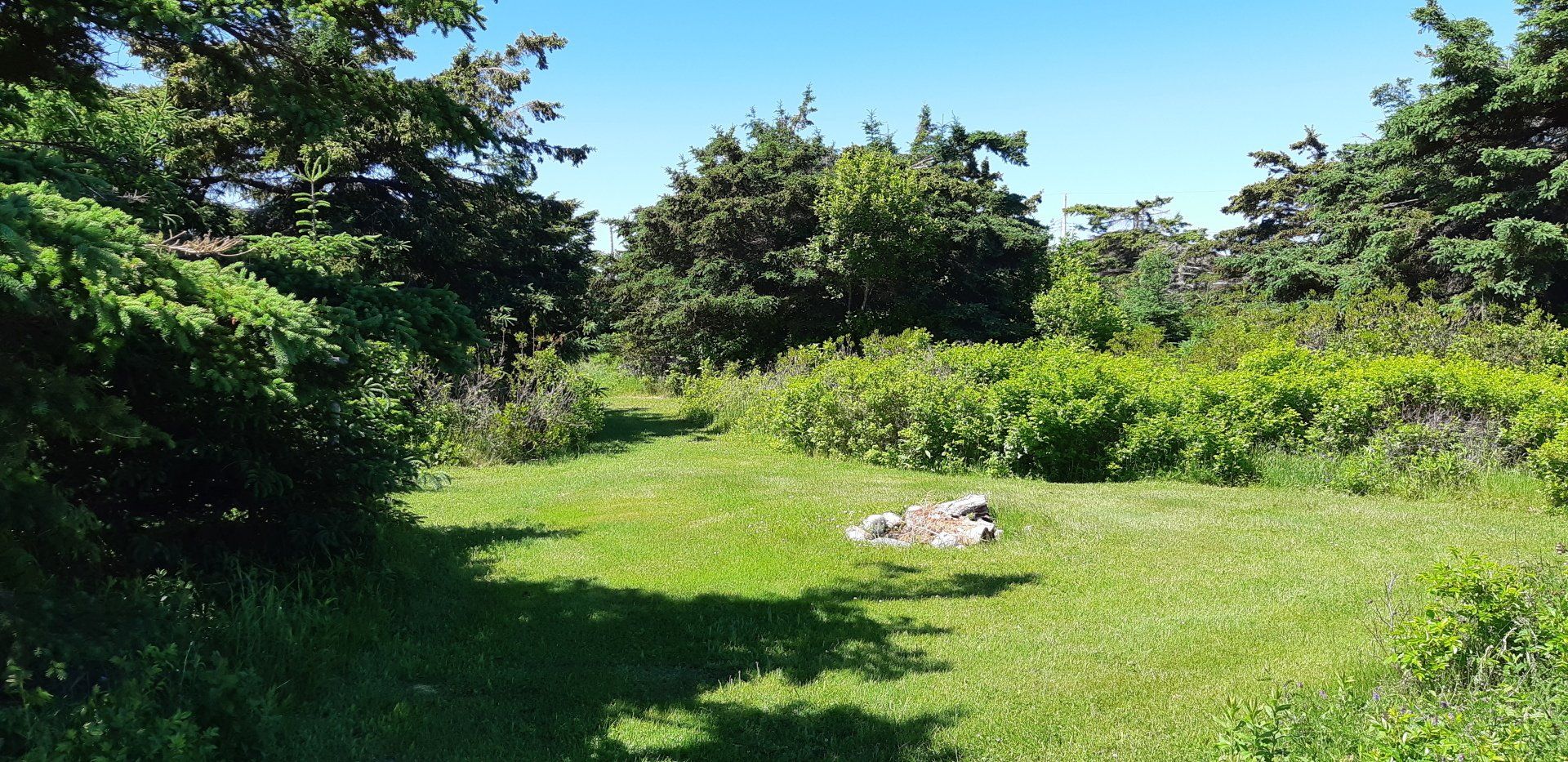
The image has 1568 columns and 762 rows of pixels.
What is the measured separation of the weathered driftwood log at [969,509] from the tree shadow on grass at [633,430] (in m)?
7.47

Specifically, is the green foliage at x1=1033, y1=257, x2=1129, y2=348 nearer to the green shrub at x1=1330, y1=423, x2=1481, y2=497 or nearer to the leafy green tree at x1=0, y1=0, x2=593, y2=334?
the leafy green tree at x1=0, y1=0, x2=593, y2=334

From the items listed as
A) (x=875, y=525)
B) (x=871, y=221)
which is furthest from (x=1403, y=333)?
(x=875, y=525)

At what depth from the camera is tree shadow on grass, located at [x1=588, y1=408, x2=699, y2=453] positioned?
49.0ft

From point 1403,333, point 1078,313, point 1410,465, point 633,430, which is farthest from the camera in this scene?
point 1078,313

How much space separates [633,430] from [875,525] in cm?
1073

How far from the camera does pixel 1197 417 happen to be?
10453mm

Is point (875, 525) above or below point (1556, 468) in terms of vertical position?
below

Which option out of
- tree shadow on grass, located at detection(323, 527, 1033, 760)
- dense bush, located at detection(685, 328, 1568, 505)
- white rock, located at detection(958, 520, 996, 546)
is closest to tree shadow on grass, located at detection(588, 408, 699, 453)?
dense bush, located at detection(685, 328, 1568, 505)

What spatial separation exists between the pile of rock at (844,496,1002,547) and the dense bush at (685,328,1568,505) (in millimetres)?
3168

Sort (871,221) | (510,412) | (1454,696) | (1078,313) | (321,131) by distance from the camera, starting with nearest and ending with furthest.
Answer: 1. (1454,696)
2. (321,131)
3. (510,412)
4. (871,221)
5. (1078,313)

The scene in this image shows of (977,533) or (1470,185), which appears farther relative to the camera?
(1470,185)

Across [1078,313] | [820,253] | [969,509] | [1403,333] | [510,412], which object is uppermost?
[820,253]

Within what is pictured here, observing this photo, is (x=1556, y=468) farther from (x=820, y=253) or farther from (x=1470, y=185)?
(x=820, y=253)

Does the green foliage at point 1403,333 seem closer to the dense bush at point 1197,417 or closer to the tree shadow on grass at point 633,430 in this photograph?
the dense bush at point 1197,417
